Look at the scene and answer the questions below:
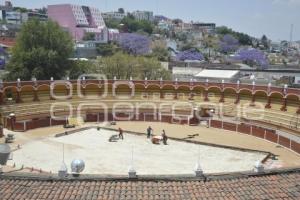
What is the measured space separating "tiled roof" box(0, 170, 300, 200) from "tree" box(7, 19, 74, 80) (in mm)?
37690

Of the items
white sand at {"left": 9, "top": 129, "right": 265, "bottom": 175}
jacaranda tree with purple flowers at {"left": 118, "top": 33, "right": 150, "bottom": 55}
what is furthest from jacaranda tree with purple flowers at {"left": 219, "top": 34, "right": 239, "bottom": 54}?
white sand at {"left": 9, "top": 129, "right": 265, "bottom": 175}

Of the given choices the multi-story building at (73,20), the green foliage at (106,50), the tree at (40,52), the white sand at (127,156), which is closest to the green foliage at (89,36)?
the multi-story building at (73,20)

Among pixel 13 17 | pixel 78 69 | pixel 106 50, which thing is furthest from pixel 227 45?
pixel 78 69

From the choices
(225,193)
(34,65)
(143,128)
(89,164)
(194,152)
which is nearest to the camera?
(225,193)

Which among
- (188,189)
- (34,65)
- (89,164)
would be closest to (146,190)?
(188,189)

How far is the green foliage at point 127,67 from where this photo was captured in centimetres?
5322

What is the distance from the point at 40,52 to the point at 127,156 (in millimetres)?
25553

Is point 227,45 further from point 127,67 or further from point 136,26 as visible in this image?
point 127,67

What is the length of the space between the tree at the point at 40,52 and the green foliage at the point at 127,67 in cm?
619

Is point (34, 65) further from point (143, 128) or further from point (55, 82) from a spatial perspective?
point (143, 128)

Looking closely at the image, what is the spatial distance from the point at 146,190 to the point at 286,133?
23895mm

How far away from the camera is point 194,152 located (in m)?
26.6

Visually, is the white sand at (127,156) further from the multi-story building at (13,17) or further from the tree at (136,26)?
the tree at (136,26)

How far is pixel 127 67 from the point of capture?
176 feet
